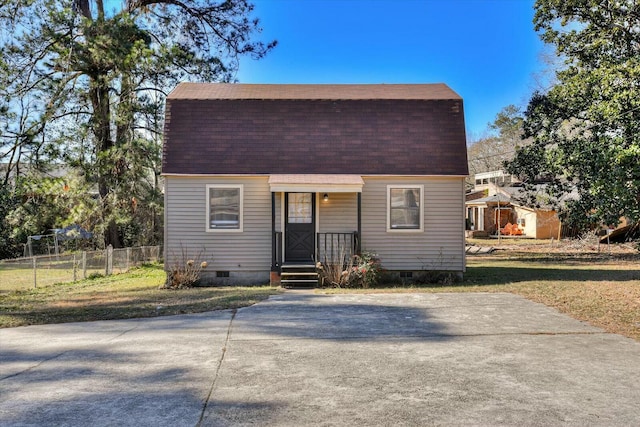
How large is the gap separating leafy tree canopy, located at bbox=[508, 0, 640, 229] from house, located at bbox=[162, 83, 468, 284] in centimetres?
311

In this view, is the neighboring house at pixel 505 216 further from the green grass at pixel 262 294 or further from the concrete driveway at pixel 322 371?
the concrete driveway at pixel 322 371

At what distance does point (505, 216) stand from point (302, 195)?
26.7 metres

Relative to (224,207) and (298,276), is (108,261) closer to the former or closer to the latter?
(224,207)

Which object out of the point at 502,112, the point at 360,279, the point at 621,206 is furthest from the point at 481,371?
the point at 502,112

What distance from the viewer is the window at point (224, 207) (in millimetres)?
13680

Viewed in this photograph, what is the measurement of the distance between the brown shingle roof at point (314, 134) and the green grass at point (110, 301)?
326cm

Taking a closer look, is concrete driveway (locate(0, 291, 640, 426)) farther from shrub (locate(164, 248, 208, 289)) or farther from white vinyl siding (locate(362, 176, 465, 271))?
white vinyl siding (locate(362, 176, 465, 271))

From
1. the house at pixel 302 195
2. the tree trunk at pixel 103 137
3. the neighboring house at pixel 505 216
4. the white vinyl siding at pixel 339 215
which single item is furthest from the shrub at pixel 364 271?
the neighboring house at pixel 505 216

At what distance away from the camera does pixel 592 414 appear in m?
4.39

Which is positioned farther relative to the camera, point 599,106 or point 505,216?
point 505,216

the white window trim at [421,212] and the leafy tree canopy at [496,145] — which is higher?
the leafy tree canopy at [496,145]

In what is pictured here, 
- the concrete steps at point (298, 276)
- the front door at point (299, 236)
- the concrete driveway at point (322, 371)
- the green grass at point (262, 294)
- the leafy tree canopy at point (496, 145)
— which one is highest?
the leafy tree canopy at point (496, 145)

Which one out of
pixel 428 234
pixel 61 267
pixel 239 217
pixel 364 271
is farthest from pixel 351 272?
pixel 61 267

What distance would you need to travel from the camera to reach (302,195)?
45.8 feet
